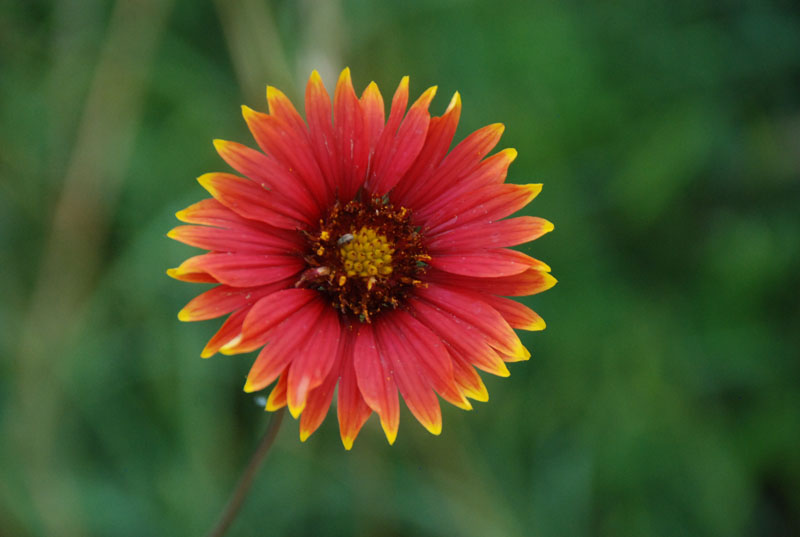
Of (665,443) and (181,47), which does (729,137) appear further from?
(181,47)

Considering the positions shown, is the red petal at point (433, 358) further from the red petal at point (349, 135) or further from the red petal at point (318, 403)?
the red petal at point (349, 135)

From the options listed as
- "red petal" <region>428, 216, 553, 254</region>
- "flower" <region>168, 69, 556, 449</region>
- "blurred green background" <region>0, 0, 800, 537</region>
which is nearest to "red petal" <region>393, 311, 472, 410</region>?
"flower" <region>168, 69, 556, 449</region>

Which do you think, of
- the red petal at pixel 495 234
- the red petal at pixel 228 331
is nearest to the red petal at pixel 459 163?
the red petal at pixel 495 234

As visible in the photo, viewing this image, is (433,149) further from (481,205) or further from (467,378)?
(467,378)

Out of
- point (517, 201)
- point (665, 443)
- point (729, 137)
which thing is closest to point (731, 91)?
point (729, 137)

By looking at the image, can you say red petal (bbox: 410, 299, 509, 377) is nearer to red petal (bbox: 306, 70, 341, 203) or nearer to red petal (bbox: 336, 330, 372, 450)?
red petal (bbox: 336, 330, 372, 450)
